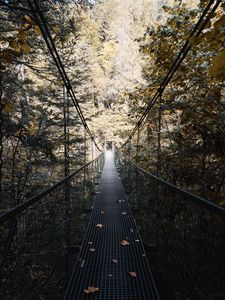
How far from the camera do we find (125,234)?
2.84 m

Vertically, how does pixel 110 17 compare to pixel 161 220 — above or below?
above

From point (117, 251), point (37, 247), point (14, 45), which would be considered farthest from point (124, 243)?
point (14, 45)

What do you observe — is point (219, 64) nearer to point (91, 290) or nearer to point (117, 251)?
point (91, 290)

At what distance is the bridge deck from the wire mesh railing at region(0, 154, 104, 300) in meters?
0.21

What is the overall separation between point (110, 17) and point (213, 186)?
1852cm

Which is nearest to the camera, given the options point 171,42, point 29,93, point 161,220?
point 161,220

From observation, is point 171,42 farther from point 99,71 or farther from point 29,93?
point 99,71

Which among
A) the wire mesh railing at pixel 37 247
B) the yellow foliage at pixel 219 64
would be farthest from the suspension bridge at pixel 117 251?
Result: the yellow foliage at pixel 219 64

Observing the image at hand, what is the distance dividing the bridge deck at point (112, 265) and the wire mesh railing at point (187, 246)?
0.50ft

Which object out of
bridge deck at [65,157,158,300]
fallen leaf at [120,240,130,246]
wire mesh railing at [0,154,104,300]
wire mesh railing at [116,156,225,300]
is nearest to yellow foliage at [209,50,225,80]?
wire mesh railing at [116,156,225,300]

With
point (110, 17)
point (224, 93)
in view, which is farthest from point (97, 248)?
point (110, 17)

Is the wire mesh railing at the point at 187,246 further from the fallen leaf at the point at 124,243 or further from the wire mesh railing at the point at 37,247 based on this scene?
the wire mesh railing at the point at 37,247

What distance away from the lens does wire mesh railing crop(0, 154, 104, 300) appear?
1339 millimetres

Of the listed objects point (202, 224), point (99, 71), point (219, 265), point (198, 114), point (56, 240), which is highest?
point (99, 71)
